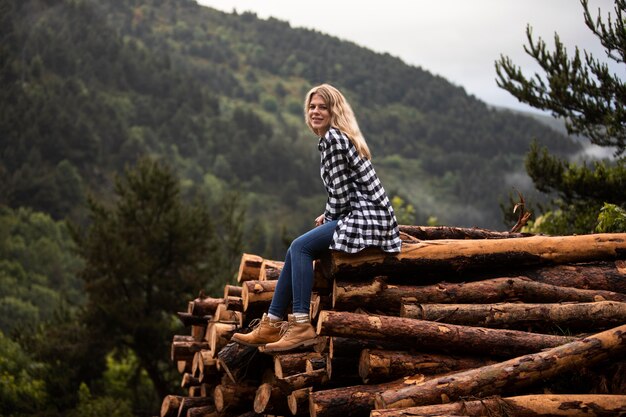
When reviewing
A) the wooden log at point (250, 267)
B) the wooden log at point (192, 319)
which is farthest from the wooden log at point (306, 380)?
the wooden log at point (192, 319)

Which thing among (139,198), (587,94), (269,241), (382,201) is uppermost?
(587,94)

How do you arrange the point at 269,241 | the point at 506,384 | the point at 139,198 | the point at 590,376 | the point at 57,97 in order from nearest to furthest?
the point at 506,384, the point at 590,376, the point at 139,198, the point at 269,241, the point at 57,97

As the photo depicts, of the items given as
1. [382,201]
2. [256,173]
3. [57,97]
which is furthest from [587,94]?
[256,173]

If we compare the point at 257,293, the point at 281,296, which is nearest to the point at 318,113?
the point at 281,296

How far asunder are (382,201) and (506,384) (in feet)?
5.83

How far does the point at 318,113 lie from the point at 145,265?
807 inches

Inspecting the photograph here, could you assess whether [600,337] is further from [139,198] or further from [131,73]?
[131,73]

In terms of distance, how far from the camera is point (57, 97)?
97.9m

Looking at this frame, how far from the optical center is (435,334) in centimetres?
644

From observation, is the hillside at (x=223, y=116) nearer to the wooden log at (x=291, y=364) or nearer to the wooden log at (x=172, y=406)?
the wooden log at (x=172, y=406)

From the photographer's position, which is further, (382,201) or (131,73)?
(131,73)

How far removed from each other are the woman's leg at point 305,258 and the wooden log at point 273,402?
2.95 feet

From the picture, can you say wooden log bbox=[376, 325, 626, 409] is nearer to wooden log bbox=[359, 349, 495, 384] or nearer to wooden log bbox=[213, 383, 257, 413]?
wooden log bbox=[359, 349, 495, 384]

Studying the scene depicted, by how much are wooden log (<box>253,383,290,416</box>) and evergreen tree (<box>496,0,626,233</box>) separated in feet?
30.6
